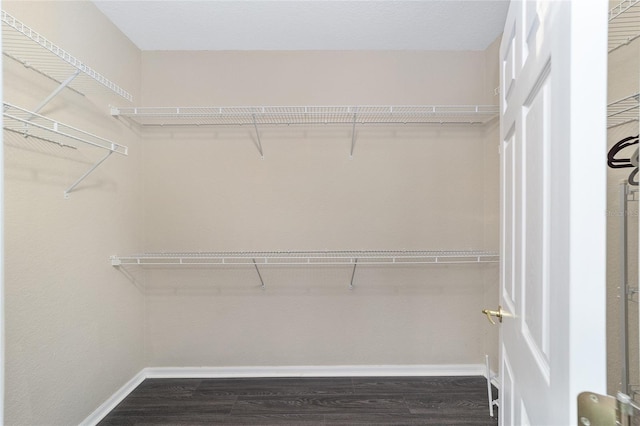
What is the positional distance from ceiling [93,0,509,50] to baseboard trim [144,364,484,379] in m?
2.21

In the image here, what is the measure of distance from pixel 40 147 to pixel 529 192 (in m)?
1.89

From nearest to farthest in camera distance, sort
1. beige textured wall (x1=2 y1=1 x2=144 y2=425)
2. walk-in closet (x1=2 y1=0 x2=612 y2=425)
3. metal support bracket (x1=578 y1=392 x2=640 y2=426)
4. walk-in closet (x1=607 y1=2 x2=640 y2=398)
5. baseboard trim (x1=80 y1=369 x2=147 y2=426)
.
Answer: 1. metal support bracket (x1=578 y1=392 x2=640 y2=426)
2. walk-in closet (x1=607 y1=2 x2=640 y2=398)
3. beige textured wall (x1=2 y1=1 x2=144 y2=425)
4. baseboard trim (x1=80 y1=369 x2=147 y2=426)
5. walk-in closet (x1=2 y1=0 x2=612 y2=425)

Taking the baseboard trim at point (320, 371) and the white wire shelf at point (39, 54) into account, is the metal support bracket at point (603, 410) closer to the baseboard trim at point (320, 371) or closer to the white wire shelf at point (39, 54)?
the white wire shelf at point (39, 54)

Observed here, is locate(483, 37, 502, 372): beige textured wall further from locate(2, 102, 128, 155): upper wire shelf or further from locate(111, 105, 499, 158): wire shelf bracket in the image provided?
locate(2, 102, 128, 155): upper wire shelf

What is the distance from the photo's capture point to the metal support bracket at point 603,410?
0.44 m

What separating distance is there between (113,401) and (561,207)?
8.03ft

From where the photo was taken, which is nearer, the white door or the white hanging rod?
the white door

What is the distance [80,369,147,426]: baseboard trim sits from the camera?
1.79m

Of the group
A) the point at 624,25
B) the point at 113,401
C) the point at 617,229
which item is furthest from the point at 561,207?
the point at 113,401

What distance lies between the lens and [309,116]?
2.27 meters

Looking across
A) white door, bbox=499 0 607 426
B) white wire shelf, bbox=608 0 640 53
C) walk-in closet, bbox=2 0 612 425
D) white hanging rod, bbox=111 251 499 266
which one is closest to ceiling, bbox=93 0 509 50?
walk-in closet, bbox=2 0 612 425

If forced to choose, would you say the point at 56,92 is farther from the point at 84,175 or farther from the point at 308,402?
the point at 308,402

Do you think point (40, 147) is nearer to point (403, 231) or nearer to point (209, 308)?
point (209, 308)

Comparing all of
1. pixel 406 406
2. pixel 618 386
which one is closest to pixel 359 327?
pixel 406 406
